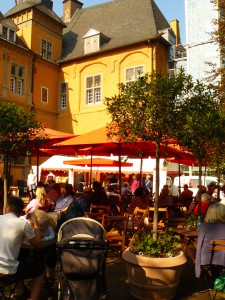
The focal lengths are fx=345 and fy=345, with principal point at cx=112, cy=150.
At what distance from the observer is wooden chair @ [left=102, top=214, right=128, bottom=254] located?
6277 millimetres

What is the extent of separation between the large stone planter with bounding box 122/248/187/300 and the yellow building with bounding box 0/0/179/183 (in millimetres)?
19066

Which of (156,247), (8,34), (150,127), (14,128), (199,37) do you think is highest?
(199,37)

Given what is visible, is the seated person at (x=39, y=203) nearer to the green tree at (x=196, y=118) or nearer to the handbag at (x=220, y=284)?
the green tree at (x=196, y=118)

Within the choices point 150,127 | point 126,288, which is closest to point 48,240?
point 126,288

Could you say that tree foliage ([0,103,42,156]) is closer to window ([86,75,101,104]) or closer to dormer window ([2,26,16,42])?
dormer window ([2,26,16,42])

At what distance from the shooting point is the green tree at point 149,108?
5391mm

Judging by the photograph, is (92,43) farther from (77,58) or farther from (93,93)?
(93,93)

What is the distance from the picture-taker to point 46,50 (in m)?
25.4

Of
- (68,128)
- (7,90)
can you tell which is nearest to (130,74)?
(68,128)

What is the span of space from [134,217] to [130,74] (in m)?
17.6

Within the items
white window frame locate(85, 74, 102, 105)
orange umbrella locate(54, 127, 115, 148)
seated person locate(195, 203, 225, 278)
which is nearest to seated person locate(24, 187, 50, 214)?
Answer: orange umbrella locate(54, 127, 115, 148)

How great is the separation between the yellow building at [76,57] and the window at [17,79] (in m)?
0.07

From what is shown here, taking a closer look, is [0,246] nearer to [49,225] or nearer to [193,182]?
[49,225]

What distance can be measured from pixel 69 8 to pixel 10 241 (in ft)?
101
